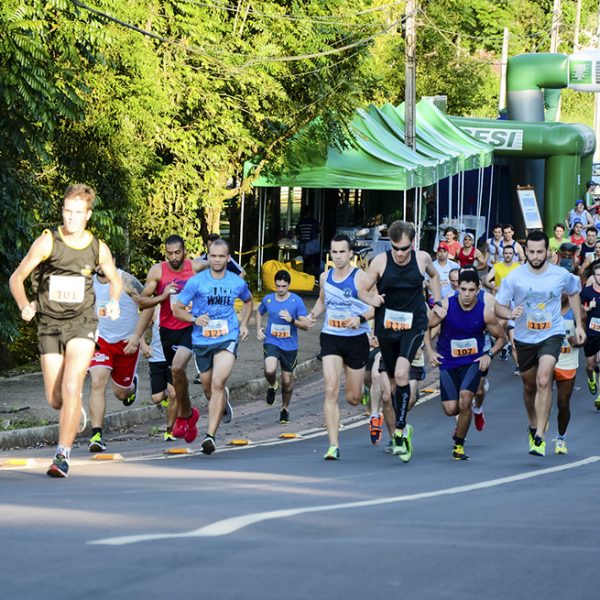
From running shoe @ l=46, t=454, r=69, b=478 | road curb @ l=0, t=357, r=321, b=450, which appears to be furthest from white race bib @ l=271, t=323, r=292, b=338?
running shoe @ l=46, t=454, r=69, b=478

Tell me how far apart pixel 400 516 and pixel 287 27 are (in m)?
20.9

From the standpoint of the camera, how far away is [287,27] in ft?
91.4

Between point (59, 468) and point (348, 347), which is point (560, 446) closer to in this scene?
point (348, 347)

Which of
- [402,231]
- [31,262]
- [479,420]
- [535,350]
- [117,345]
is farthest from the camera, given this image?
[479,420]

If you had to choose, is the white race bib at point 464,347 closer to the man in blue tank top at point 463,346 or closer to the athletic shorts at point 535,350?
the man in blue tank top at point 463,346

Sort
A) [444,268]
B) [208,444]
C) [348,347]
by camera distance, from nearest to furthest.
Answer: [208,444]
[348,347]
[444,268]

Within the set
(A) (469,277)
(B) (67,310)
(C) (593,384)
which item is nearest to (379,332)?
(A) (469,277)

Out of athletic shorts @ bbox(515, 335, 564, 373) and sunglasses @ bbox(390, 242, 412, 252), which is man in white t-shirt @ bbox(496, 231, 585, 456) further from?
sunglasses @ bbox(390, 242, 412, 252)

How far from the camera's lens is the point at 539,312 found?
1267cm

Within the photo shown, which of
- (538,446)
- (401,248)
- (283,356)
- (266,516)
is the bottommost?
(538,446)

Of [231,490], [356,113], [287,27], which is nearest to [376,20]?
[356,113]

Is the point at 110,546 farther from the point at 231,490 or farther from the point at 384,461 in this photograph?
the point at 384,461

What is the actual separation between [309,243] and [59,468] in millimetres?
24858

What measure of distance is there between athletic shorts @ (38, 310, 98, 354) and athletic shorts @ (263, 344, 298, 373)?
23.1ft
